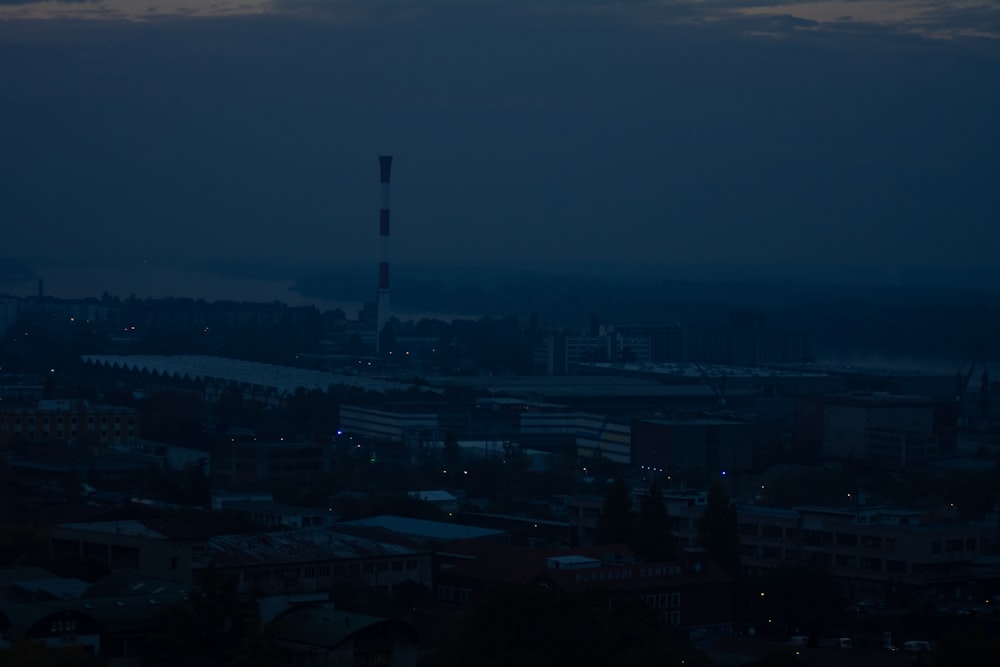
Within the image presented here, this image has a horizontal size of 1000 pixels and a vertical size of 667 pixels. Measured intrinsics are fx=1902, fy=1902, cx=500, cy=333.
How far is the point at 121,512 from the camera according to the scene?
7285mm

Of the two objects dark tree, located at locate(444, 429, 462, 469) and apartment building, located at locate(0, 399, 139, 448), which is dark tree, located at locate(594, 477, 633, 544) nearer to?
dark tree, located at locate(444, 429, 462, 469)

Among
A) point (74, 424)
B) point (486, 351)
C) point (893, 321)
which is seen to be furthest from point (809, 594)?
point (893, 321)

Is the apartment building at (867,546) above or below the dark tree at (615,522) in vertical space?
below

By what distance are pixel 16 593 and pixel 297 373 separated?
1471 centimetres

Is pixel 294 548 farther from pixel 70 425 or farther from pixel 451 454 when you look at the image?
pixel 70 425

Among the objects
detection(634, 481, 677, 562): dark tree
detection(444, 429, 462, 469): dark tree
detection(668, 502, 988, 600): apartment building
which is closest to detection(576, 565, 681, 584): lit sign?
detection(634, 481, 677, 562): dark tree

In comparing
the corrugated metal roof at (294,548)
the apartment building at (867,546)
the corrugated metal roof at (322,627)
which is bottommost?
the apartment building at (867,546)

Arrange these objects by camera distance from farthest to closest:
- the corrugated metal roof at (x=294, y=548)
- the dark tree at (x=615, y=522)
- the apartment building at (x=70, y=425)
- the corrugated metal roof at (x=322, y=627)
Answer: the apartment building at (x=70, y=425)
the dark tree at (x=615, y=522)
the corrugated metal roof at (x=294, y=548)
the corrugated metal roof at (x=322, y=627)

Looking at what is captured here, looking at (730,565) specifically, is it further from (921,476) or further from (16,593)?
(921,476)

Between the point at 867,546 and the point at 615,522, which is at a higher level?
the point at 615,522

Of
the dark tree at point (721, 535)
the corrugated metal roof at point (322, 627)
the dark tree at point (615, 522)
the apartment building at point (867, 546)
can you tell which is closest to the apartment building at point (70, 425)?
the apartment building at point (867, 546)

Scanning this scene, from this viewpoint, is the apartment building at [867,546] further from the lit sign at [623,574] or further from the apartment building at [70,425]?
the apartment building at [70,425]

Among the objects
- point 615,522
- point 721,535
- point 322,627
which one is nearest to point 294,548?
point 322,627

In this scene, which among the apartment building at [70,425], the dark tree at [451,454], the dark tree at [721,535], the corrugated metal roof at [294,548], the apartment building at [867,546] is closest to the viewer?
the corrugated metal roof at [294,548]
